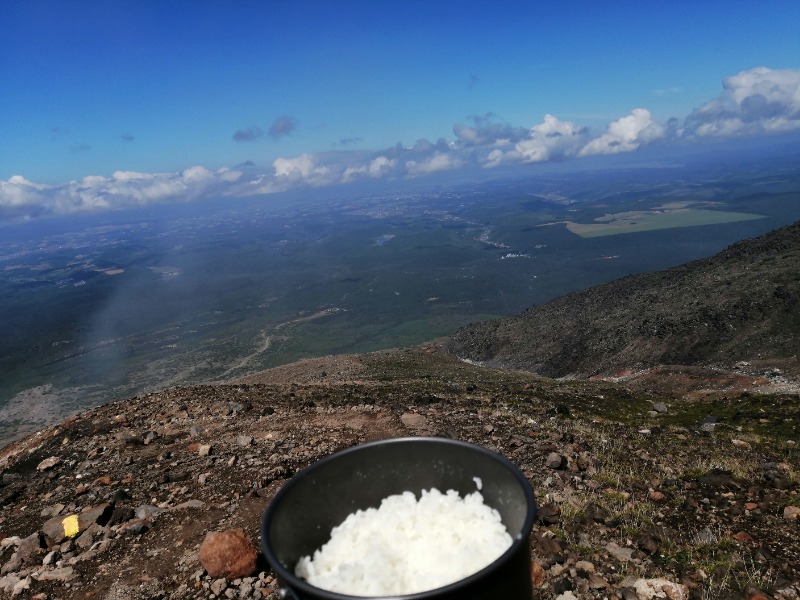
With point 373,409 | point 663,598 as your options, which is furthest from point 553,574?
point 373,409

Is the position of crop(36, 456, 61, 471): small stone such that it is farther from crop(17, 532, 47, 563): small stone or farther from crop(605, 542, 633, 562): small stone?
crop(605, 542, 633, 562): small stone

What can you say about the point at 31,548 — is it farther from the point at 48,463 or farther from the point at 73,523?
the point at 48,463

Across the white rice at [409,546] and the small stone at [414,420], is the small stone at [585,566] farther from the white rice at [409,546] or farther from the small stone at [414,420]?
the small stone at [414,420]

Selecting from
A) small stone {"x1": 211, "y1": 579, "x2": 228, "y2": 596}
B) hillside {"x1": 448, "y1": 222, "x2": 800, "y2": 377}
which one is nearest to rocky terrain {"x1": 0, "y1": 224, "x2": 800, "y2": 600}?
small stone {"x1": 211, "y1": 579, "x2": 228, "y2": 596}

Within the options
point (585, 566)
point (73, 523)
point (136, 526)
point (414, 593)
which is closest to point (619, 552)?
point (585, 566)

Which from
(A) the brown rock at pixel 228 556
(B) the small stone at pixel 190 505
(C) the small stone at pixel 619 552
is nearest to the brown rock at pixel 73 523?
(B) the small stone at pixel 190 505

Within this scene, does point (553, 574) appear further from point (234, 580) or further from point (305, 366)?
point (305, 366)
